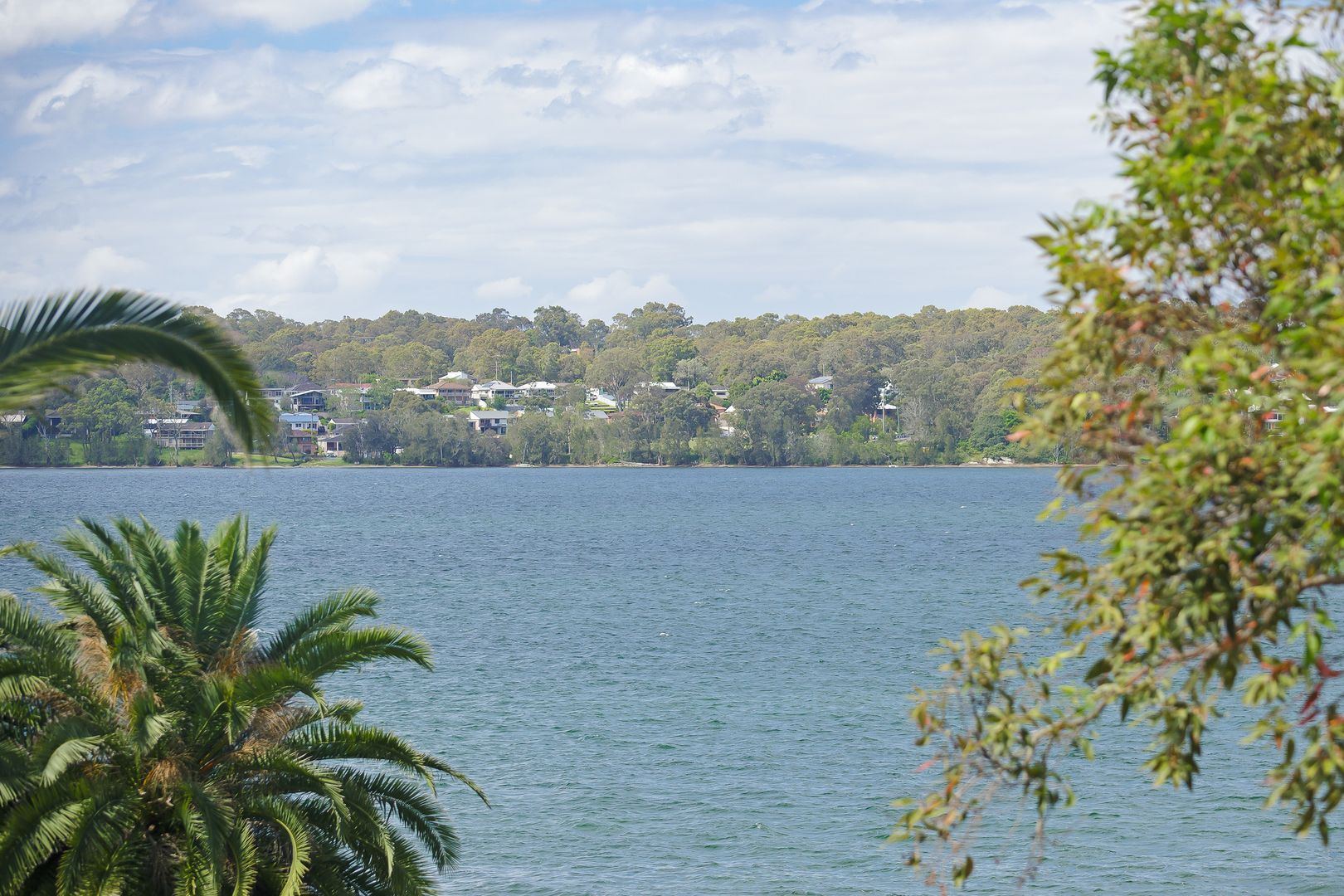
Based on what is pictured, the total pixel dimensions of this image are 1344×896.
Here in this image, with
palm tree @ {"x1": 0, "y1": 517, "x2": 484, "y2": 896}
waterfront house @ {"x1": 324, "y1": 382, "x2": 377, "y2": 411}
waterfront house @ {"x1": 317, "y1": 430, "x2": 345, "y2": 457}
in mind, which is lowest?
palm tree @ {"x1": 0, "y1": 517, "x2": 484, "y2": 896}

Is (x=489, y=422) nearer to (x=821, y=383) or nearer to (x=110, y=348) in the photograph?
(x=821, y=383)

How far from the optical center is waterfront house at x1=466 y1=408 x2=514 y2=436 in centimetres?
18625

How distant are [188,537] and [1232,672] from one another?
1189 cm

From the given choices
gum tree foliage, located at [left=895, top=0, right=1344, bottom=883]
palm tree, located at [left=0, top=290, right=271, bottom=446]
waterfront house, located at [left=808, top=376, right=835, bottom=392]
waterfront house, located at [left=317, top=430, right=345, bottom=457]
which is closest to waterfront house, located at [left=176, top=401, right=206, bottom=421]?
waterfront house, located at [left=317, top=430, right=345, bottom=457]

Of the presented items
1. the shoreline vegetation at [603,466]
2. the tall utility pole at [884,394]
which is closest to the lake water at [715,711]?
the shoreline vegetation at [603,466]

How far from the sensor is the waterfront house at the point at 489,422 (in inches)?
7333

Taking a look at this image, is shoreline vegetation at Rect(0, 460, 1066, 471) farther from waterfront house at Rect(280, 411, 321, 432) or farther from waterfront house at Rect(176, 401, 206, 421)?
waterfront house at Rect(176, 401, 206, 421)

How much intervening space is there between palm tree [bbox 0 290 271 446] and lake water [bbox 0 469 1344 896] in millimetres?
15727

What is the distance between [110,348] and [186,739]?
709 centimetres

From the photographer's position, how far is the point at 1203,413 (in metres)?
5.69

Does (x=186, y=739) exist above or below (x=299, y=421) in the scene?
below

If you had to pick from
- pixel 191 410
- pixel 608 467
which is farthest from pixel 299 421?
pixel 608 467

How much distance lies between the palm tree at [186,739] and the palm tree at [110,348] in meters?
5.58

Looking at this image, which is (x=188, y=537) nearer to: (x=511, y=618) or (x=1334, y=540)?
(x=1334, y=540)
